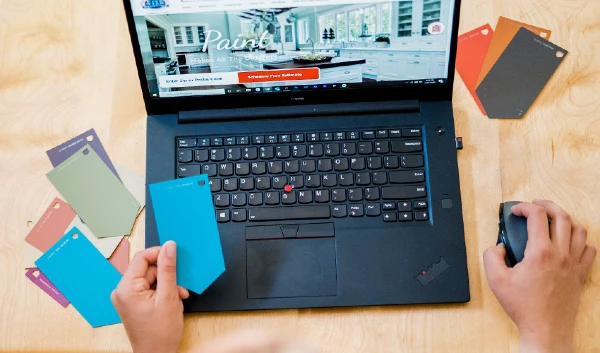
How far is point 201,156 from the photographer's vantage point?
2.86ft

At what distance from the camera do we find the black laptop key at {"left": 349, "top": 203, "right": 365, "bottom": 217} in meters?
0.83

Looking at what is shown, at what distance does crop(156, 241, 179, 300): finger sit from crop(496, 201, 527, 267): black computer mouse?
441 millimetres

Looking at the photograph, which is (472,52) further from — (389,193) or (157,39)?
(157,39)

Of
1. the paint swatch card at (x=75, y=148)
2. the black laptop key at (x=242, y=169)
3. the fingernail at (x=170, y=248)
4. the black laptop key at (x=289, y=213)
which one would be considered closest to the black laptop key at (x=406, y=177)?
the black laptop key at (x=289, y=213)

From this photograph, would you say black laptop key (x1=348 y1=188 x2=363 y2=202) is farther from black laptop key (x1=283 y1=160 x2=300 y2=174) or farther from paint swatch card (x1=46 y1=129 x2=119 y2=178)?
paint swatch card (x1=46 y1=129 x2=119 y2=178)

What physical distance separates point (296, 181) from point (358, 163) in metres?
0.09

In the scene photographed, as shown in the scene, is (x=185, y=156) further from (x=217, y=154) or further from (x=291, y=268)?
(x=291, y=268)

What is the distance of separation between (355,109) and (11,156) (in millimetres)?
540

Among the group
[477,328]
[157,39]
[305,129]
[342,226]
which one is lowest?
[477,328]

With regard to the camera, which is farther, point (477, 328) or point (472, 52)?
point (472, 52)

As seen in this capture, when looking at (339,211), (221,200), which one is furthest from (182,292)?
(339,211)

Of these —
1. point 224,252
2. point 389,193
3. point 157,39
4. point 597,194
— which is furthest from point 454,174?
point 157,39

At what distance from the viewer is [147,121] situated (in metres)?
0.90

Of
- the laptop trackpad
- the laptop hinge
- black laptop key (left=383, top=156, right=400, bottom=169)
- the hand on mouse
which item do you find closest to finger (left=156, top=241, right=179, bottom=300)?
the laptop trackpad
